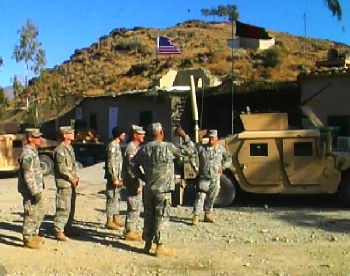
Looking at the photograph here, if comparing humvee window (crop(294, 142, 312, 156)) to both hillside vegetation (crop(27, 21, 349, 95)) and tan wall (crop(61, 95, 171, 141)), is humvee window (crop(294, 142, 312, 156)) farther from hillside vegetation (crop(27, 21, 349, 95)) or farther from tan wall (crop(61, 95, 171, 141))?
hillside vegetation (crop(27, 21, 349, 95))

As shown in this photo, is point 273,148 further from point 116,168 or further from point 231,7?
point 231,7

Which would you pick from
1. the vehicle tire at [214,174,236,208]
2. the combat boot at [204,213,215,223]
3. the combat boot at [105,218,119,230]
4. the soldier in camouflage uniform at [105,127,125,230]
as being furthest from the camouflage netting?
the combat boot at [105,218,119,230]

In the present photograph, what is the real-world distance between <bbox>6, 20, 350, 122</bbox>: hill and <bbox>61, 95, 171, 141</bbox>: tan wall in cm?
163

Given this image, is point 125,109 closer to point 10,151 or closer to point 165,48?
point 165,48

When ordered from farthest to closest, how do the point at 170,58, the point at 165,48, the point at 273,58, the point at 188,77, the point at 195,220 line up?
the point at 170,58 < the point at 273,58 < the point at 188,77 < the point at 165,48 < the point at 195,220

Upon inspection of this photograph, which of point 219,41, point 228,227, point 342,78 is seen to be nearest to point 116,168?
point 228,227

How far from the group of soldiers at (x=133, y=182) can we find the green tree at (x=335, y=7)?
299cm

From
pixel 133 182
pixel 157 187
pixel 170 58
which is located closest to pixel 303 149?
pixel 133 182

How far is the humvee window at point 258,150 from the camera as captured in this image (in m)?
10.8

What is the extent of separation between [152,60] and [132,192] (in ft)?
170

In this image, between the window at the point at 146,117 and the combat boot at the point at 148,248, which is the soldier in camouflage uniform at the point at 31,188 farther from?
the window at the point at 146,117

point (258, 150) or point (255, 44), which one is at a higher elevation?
point (255, 44)

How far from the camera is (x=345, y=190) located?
420 inches

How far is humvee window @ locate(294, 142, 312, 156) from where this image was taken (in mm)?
10688
